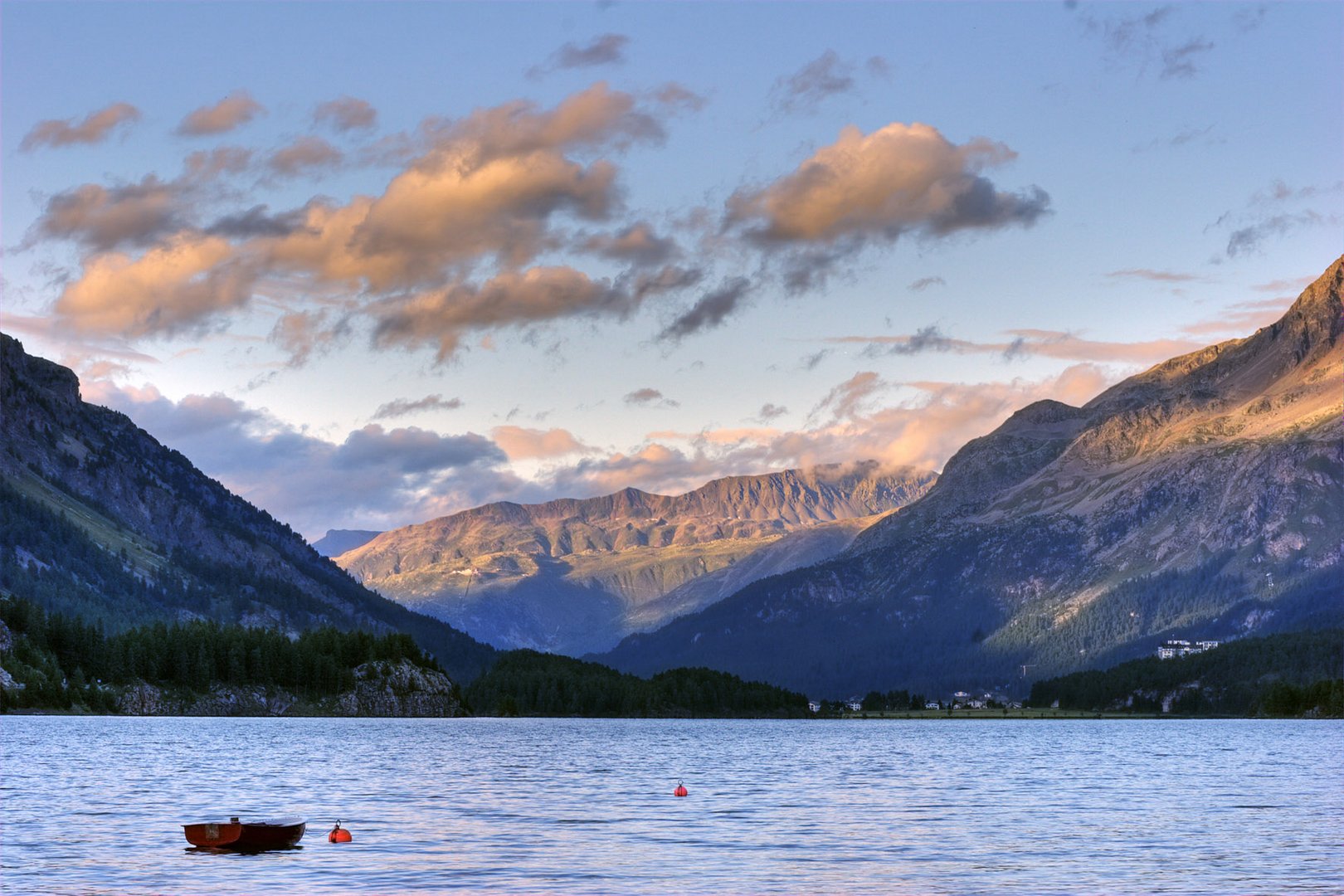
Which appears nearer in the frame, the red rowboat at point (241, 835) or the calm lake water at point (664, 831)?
the calm lake water at point (664, 831)

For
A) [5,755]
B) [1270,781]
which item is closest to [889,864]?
[1270,781]

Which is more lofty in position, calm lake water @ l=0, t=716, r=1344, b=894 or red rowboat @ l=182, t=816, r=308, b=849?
red rowboat @ l=182, t=816, r=308, b=849

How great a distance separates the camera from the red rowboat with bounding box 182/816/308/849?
294 ft

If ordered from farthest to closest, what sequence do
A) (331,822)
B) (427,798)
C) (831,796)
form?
(831,796)
(427,798)
(331,822)

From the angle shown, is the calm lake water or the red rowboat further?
the red rowboat

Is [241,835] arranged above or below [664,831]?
above

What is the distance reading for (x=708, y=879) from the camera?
82.1m

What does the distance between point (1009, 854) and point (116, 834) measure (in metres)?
54.9

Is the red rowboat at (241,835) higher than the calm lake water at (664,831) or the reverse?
higher

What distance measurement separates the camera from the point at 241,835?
90000 mm

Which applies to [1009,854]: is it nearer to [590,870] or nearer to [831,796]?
[590,870]

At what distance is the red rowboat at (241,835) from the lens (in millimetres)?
89750

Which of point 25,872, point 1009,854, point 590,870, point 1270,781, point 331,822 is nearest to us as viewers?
point 25,872

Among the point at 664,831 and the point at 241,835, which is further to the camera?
the point at 664,831
